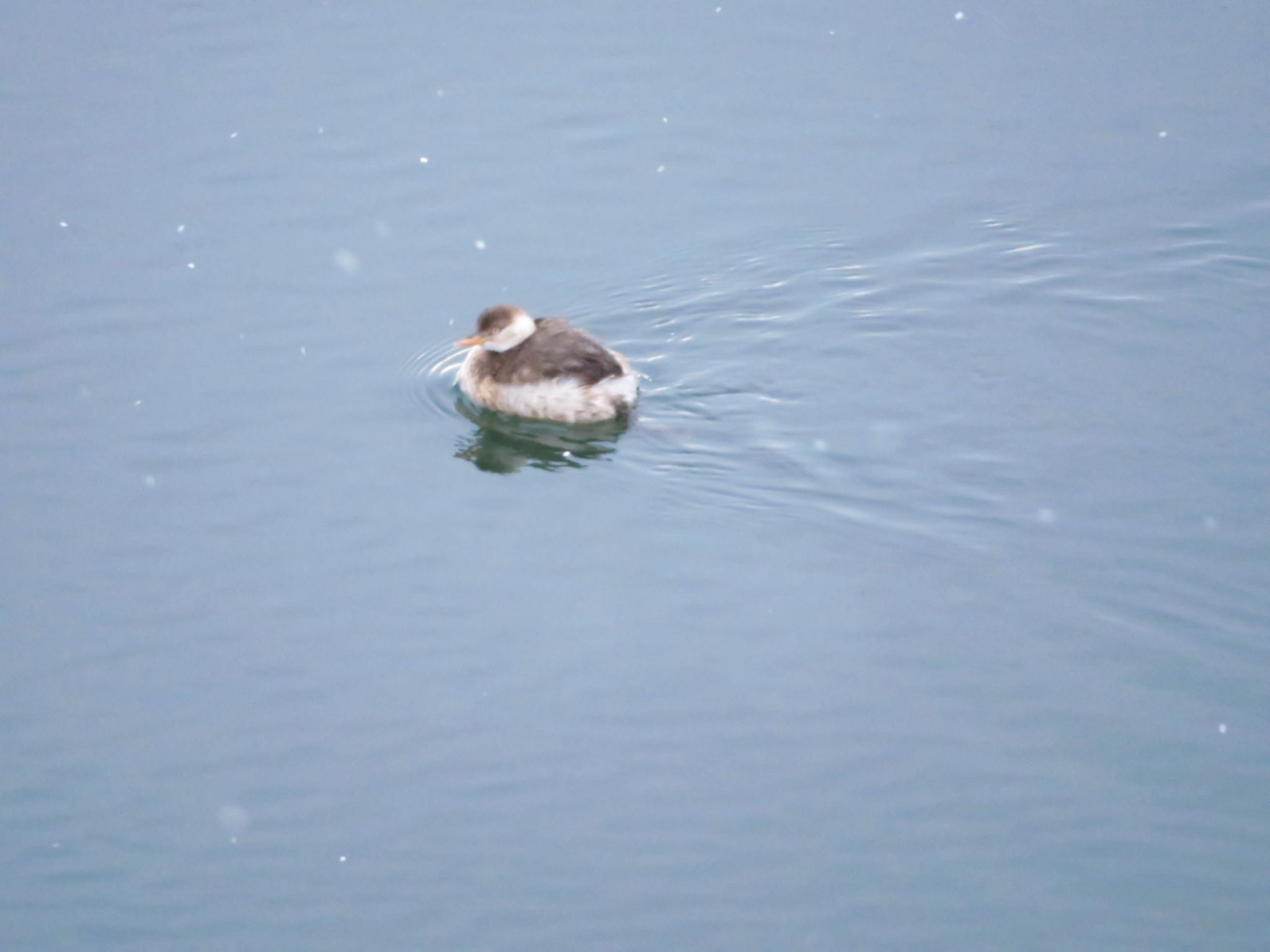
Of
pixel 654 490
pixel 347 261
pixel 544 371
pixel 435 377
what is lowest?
pixel 654 490

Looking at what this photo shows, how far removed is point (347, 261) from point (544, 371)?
9.66 feet

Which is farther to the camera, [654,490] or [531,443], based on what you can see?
[531,443]

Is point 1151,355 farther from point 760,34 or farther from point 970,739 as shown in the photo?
point 760,34

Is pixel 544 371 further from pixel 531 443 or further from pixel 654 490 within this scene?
pixel 654 490

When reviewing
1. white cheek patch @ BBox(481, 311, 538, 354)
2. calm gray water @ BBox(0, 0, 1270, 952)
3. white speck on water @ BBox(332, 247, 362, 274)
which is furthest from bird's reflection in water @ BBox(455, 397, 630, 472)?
white speck on water @ BBox(332, 247, 362, 274)

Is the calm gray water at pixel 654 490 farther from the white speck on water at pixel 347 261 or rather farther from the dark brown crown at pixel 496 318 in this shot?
the dark brown crown at pixel 496 318

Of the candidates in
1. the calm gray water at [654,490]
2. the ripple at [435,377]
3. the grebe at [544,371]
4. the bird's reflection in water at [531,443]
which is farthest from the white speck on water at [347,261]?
the bird's reflection in water at [531,443]

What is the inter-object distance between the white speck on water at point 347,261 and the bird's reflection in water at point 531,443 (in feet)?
6.93

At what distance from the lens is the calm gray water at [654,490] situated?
7.48m

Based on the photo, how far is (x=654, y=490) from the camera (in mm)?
10039

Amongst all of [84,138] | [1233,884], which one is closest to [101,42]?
[84,138]

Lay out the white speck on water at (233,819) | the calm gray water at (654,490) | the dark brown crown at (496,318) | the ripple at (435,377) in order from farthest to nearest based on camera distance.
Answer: the ripple at (435,377) < the dark brown crown at (496,318) < the white speck on water at (233,819) < the calm gray water at (654,490)

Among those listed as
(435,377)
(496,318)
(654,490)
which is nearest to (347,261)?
(435,377)

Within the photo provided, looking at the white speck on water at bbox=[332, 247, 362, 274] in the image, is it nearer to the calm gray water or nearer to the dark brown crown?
the calm gray water
